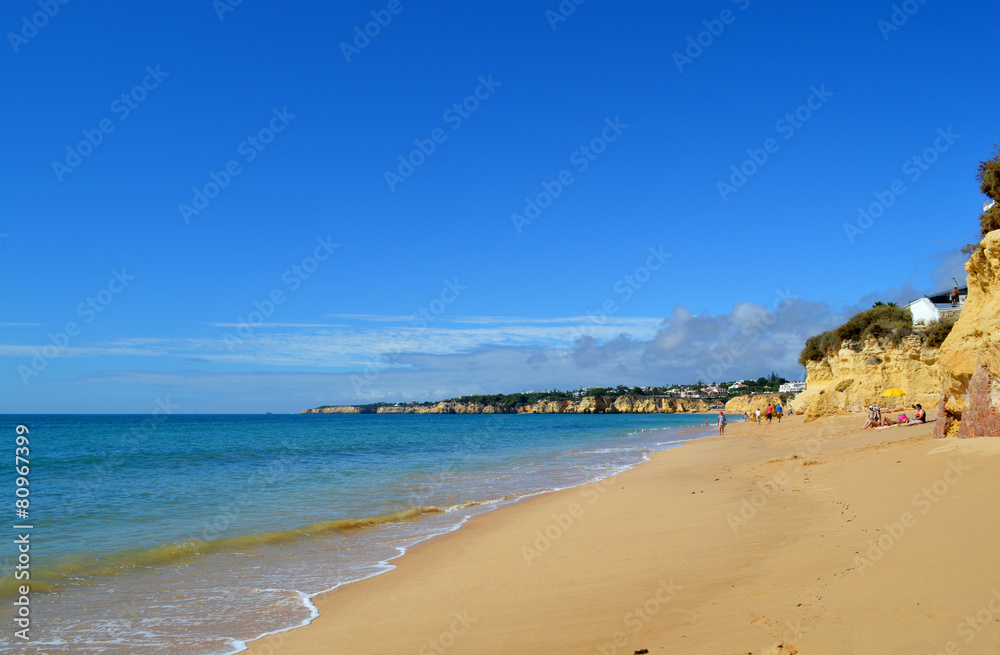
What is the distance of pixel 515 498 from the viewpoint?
14.5 metres

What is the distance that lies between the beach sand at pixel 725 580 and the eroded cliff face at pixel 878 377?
2424cm

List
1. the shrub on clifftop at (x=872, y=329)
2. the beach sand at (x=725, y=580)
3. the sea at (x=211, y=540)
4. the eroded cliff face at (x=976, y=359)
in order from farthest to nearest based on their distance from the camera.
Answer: the shrub on clifftop at (x=872, y=329) < the eroded cliff face at (x=976, y=359) < the sea at (x=211, y=540) < the beach sand at (x=725, y=580)

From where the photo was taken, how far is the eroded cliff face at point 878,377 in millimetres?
30516

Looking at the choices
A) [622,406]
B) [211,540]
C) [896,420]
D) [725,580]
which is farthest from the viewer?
[622,406]

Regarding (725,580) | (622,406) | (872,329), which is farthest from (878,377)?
(622,406)

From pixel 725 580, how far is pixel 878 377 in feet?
107

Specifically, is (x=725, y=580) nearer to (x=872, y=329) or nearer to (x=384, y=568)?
(x=384, y=568)

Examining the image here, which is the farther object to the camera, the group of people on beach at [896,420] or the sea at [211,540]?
the group of people on beach at [896,420]

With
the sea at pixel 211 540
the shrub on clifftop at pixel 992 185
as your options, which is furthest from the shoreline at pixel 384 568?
the shrub on clifftop at pixel 992 185

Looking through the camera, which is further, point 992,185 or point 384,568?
point 992,185

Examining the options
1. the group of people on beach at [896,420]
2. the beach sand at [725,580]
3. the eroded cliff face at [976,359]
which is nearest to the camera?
the beach sand at [725,580]

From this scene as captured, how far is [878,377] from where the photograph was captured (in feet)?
106

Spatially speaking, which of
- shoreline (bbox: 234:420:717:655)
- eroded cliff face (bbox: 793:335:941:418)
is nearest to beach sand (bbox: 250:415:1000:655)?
shoreline (bbox: 234:420:717:655)

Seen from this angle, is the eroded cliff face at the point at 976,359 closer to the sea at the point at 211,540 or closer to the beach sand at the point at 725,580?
the beach sand at the point at 725,580
